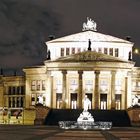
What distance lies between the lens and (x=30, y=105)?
142 m

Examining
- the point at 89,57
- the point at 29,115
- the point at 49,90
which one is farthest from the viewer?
the point at 29,115

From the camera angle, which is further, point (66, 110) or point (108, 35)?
point (108, 35)

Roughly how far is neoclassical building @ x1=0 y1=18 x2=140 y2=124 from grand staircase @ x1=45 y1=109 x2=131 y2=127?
303 inches

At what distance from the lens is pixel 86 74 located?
13175 centimetres

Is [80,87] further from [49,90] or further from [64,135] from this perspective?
[64,135]

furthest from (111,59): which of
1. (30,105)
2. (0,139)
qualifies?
(0,139)

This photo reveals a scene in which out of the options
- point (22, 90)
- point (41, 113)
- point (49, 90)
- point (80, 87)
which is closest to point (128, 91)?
point (80, 87)

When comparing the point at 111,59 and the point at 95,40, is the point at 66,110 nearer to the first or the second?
the point at 111,59

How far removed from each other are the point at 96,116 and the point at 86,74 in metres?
20.8

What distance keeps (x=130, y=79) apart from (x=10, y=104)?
36559mm

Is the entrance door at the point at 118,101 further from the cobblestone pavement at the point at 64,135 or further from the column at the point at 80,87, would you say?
the cobblestone pavement at the point at 64,135

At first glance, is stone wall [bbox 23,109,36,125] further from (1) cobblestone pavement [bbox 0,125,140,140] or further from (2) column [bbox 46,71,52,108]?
→ (1) cobblestone pavement [bbox 0,125,140,140]

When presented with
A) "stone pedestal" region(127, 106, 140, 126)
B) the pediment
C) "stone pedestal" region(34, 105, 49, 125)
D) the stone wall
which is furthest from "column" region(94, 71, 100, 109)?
"stone pedestal" region(127, 106, 140, 126)

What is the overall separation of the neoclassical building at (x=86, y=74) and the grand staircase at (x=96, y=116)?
770cm
